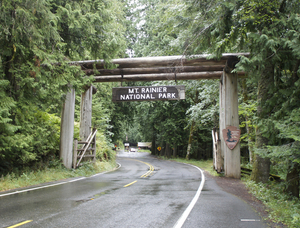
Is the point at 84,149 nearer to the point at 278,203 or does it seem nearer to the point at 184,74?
the point at 184,74

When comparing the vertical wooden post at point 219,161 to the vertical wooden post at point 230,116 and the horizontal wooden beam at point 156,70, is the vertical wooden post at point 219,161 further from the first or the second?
the horizontal wooden beam at point 156,70

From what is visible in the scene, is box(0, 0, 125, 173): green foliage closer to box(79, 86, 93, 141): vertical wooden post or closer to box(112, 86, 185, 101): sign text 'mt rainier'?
box(112, 86, 185, 101): sign text 'mt rainier'

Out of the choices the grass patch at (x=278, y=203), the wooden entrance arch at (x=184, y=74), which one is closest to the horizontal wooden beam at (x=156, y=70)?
the wooden entrance arch at (x=184, y=74)

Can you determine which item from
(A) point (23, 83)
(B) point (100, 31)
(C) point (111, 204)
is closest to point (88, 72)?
(B) point (100, 31)

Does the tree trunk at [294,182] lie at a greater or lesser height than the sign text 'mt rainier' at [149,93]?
lesser

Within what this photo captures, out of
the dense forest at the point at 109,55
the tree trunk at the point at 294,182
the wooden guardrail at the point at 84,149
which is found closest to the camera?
the dense forest at the point at 109,55

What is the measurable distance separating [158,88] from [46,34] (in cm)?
608

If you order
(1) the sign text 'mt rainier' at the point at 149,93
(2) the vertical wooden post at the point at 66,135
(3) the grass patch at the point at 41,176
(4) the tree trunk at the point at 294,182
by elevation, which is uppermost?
(1) the sign text 'mt rainier' at the point at 149,93

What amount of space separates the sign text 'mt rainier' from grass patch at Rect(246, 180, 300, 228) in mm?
5386

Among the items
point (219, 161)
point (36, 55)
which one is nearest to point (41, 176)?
point (36, 55)

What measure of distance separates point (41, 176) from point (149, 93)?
20.4ft

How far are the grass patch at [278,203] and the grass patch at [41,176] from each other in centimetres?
755

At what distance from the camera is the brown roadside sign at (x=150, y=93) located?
1270 centimetres

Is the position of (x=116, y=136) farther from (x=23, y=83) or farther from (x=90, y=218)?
(x=90, y=218)
